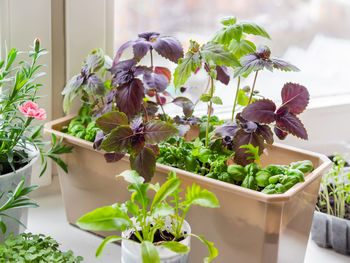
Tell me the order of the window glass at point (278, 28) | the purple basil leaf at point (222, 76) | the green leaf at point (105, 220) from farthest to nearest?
1. the window glass at point (278, 28)
2. the purple basil leaf at point (222, 76)
3. the green leaf at point (105, 220)

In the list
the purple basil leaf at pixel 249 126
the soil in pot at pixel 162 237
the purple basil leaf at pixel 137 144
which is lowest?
the soil in pot at pixel 162 237

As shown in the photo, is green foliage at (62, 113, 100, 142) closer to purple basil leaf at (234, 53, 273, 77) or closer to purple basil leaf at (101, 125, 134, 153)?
purple basil leaf at (101, 125, 134, 153)

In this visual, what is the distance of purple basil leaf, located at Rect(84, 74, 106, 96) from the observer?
3.70ft

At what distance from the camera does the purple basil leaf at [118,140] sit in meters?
0.95

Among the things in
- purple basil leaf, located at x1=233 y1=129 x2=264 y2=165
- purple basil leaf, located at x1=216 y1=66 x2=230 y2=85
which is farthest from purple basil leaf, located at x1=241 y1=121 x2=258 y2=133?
purple basil leaf, located at x1=216 y1=66 x2=230 y2=85

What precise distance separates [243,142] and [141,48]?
268mm

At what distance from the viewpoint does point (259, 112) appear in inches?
39.4

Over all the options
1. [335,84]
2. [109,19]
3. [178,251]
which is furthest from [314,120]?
[178,251]

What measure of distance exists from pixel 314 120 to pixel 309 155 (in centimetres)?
60

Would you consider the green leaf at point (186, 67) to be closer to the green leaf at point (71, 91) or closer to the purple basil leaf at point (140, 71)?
the purple basil leaf at point (140, 71)

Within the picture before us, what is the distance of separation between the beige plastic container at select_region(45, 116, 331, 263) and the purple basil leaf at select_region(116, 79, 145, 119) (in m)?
0.10

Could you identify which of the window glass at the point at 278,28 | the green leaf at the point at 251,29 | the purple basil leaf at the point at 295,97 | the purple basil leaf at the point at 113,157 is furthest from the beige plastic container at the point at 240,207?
the window glass at the point at 278,28

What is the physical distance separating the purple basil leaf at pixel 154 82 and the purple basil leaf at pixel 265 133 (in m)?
0.21

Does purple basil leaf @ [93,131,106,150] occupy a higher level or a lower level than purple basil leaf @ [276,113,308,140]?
lower
